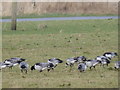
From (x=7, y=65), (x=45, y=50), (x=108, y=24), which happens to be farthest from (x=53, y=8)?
(x=7, y=65)

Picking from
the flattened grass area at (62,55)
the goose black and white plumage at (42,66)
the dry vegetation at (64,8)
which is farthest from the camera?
the dry vegetation at (64,8)

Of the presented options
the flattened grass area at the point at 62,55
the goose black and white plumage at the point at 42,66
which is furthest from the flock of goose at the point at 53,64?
the flattened grass area at the point at 62,55

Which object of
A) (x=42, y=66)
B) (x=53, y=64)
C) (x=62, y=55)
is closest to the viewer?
(x=42, y=66)

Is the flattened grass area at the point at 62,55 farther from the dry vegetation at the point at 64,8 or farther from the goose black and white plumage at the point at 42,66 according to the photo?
the dry vegetation at the point at 64,8

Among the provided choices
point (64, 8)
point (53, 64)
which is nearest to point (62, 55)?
point (53, 64)

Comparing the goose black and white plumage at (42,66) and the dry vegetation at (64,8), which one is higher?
the dry vegetation at (64,8)

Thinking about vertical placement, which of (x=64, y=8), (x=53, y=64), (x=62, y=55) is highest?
(x=64, y=8)

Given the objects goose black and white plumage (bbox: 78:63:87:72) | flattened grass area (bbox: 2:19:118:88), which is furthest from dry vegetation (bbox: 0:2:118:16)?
goose black and white plumage (bbox: 78:63:87:72)

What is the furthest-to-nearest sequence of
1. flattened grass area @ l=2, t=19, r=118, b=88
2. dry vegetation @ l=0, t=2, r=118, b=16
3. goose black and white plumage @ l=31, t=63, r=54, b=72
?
dry vegetation @ l=0, t=2, r=118, b=16 < goose black and white plumage @ l=31, t=63, r=54, b=72 < flattened grass area @ l=2, t=19, r=118, b=88

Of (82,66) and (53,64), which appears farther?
(53,64)

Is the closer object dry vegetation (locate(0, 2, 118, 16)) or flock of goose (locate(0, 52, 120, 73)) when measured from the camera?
flock of goose (locate(0, 52, 120, 73))

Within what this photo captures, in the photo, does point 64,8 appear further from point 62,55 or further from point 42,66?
point 42,66

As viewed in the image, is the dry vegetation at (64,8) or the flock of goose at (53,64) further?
the dry vegetation at (64,8)

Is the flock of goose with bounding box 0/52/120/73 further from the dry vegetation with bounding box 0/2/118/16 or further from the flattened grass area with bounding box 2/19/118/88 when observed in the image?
the dry vegetation with bounding box 0/2/118/16
